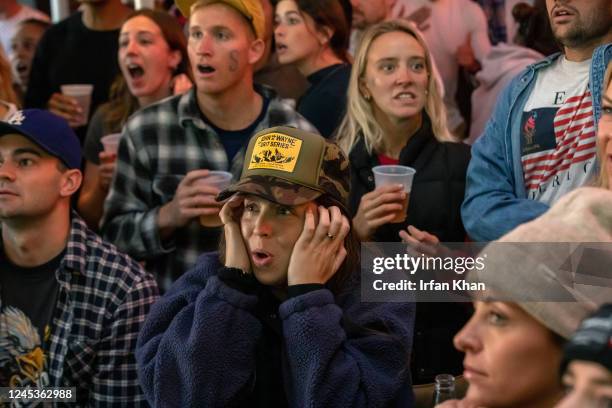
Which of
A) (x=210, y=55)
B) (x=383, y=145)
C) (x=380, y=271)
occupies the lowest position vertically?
(x=380, y=271)

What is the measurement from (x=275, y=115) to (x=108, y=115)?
1.26 metres

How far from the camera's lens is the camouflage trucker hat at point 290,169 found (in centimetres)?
278

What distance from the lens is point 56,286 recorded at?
3.58 m

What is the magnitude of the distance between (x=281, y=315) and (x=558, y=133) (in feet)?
3.86

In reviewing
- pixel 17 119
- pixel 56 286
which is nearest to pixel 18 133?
pixel 17 119

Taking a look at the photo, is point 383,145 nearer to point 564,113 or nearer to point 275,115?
point 275,115

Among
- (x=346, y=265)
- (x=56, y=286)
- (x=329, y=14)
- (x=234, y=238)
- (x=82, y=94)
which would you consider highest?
(x=329, y=14)

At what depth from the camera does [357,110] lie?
13.5 feet

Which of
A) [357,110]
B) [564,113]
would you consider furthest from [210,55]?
[564,113]

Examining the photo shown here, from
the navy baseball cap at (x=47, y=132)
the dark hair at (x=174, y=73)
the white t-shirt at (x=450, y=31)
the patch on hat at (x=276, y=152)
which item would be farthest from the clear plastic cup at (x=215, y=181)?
the white t-shirt at (x=450, y=31)

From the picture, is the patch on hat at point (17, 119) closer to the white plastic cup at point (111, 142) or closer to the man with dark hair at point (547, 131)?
the white plastic cup at point (111, 142)

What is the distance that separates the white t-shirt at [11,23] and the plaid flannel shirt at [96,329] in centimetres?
333

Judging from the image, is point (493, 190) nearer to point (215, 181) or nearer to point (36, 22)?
point (215, 181)

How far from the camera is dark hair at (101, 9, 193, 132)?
5.07m
